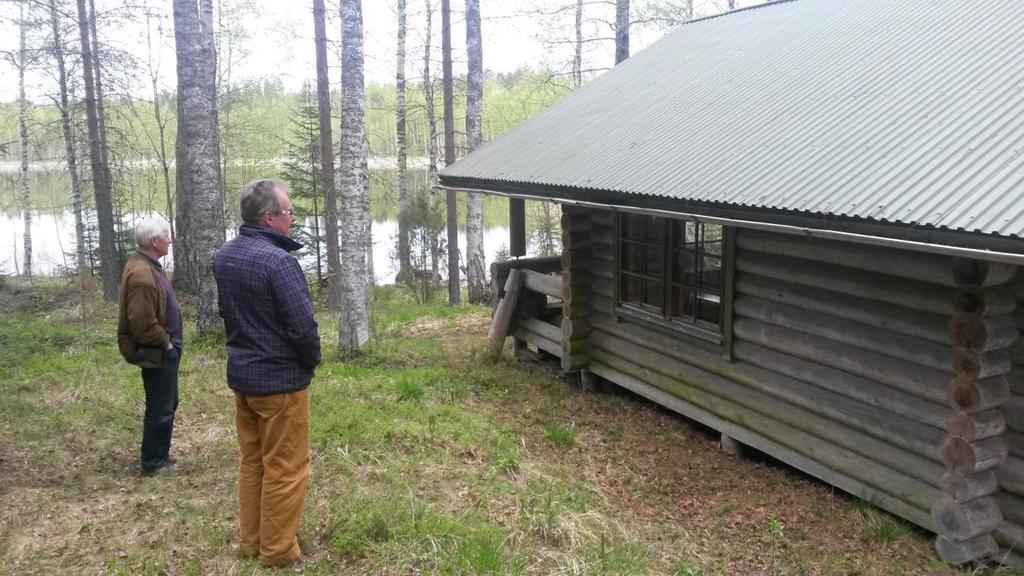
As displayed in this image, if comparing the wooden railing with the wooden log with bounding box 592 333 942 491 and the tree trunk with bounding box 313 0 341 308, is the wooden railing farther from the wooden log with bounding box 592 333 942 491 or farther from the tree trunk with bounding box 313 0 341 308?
the tree trunk with bounding box 313 0 341 308

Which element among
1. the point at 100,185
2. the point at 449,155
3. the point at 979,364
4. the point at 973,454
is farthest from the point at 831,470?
the point at 100,185

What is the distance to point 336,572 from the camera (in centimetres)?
455

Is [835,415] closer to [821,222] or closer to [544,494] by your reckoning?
[821,222]

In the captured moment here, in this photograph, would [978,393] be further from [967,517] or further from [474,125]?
[474,125]

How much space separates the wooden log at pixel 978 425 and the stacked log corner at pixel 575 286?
15.9 feet

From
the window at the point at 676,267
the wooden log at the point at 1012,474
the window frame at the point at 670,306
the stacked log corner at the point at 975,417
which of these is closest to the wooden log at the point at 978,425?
the stacked log corner at the point at 975,417

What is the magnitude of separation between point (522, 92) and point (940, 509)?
161 ft

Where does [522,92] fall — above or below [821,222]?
above

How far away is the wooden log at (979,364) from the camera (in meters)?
5.09

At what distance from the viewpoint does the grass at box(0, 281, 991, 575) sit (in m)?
4.80

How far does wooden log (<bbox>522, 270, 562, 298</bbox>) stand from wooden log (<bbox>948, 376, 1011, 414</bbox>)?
5395mm

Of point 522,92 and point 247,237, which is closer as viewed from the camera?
point 247,237

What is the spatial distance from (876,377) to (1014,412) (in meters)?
1.01

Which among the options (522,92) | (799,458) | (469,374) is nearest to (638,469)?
(799,458)
